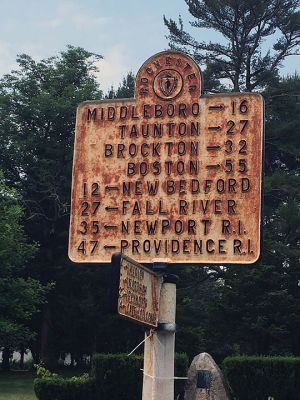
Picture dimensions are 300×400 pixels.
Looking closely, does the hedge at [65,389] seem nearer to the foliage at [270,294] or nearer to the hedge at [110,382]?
the hedge at [110,382]

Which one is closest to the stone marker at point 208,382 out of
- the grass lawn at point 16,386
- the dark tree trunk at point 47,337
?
the grass lawn at point 16,386

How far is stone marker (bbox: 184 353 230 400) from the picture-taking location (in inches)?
854

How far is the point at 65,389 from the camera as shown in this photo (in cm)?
2402

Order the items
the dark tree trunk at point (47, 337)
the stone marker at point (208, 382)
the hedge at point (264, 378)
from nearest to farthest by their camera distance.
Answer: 1. the stone marker at point (208, 382)
2. the hedge at point (264, 378)
3. the dark tree trunk at point (47, 337)

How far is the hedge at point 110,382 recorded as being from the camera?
24125 mm

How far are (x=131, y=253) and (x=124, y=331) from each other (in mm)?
31449

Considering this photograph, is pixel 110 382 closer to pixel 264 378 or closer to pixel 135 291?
pixel 264 378

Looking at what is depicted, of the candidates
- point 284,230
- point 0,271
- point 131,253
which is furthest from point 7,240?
point 131,253

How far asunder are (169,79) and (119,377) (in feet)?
51.0

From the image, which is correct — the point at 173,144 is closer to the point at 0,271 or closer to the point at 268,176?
the point at 0,271

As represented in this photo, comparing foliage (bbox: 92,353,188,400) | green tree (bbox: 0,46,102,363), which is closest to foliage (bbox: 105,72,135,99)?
green tree (bbox: 0,46,102,363)

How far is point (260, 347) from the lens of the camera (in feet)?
118

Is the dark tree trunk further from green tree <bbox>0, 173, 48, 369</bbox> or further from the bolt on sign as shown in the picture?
the bolt on sign

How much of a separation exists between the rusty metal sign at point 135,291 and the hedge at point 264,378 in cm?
1430
